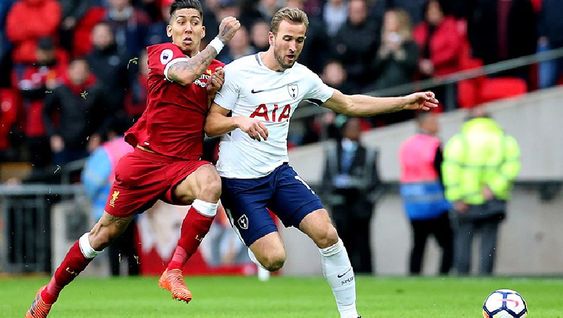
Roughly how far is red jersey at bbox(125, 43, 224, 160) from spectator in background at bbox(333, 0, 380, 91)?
959 centimetres

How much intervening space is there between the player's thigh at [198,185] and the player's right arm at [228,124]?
0.30 meters

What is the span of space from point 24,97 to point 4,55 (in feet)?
4.17

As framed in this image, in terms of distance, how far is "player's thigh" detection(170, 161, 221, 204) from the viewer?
36.7ft

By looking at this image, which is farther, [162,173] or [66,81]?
[66,81]

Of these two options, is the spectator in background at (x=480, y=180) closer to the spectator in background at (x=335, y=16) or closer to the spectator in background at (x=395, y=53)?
the spectator in background at (x=395, y=53)

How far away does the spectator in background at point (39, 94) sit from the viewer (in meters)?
21.5

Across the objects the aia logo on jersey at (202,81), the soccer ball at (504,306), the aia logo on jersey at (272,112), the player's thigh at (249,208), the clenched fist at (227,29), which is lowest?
the soccer ball at (504,306)

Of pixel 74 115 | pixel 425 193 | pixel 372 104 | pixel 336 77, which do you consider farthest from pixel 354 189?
pixel 372 104

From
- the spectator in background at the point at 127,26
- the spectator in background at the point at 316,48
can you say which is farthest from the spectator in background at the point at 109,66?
the spectator in background at the point at 316,48

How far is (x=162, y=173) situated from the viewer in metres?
11.5

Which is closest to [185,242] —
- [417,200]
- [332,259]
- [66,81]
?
[332,259]

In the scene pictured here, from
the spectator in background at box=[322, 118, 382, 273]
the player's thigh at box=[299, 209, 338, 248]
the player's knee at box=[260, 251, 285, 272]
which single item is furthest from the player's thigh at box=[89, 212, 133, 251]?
the spectator in background at box=[322, 118, 382, 273]

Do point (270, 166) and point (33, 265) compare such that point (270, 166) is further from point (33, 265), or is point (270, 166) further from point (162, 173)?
point (33, 265)

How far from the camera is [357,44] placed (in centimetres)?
2108
